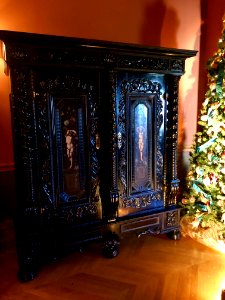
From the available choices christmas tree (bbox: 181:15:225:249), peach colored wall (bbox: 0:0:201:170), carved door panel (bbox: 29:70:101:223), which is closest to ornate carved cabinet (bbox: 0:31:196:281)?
carved door panel (bbox: 29:70:101:223)

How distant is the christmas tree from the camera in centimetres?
249

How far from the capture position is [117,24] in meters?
2.94

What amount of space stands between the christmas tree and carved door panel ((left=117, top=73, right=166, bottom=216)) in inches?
17.5

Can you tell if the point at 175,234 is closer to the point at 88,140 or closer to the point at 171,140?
the point at 171,140

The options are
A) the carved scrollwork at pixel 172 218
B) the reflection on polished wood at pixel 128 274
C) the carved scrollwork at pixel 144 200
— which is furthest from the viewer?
the carved scrollwork at pixel 172 218

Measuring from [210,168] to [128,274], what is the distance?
1282 millimetres

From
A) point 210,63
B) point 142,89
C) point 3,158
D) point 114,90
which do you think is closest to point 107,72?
point 114,90

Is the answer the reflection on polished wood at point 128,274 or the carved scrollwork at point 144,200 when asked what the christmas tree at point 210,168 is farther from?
the carved scrollwork at point 144,200

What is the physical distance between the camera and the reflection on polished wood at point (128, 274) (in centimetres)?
192

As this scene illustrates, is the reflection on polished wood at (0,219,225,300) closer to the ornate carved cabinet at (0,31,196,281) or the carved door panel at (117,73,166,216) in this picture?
the ornate carved cabinet at (0,31,196,281)

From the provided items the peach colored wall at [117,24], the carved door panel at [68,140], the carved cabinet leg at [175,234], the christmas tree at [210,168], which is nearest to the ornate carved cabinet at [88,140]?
the carved door panel at [68,140]

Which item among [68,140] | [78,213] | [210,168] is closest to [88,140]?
[68,140]

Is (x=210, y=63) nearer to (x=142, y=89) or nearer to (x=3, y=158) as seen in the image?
(x=142, y=89)

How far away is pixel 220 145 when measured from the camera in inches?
99.6
